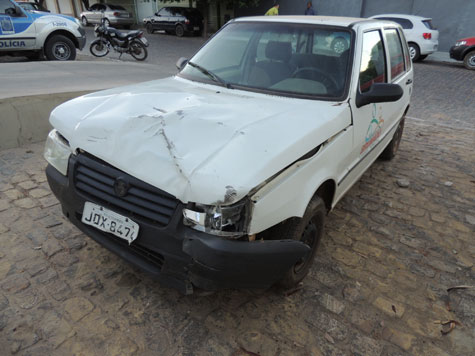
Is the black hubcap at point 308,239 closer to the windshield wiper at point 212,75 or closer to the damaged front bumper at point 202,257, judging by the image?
the damaged front bumper at point 202,257

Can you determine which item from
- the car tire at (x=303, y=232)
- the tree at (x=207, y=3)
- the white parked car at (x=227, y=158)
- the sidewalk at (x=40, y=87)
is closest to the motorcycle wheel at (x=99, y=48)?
the sidewalk at (x=40, y=87)

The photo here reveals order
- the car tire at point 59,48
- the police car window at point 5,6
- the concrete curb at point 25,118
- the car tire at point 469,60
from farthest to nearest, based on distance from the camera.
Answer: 1. the car tire at point 469,60
2. the car tire at point 59,48
3. the police car window at point 5,6
4. the concrete curb at point 25,118

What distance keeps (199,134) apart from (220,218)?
0.54 meters

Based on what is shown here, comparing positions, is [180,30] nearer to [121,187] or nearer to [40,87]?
[40,87]

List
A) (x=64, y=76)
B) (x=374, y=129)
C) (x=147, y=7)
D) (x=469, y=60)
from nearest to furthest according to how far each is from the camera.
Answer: (x=374, y=129)
(x=64, y=76)
(x=469, y=60)
(x=147, y=7)

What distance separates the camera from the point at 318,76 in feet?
9.23

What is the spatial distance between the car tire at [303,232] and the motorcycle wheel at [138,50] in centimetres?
1120

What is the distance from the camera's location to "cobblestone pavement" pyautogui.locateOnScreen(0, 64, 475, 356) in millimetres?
2066

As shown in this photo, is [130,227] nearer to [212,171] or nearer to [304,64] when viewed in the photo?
[212,171]

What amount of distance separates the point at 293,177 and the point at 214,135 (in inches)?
20.4

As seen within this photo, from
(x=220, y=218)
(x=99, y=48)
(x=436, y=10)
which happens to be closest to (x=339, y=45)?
(x=220, y=218)

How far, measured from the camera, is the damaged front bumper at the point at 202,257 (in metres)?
1.71

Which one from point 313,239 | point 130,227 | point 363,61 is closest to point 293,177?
point 313,239

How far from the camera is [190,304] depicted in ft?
7.61
